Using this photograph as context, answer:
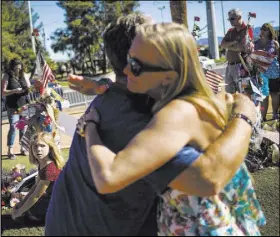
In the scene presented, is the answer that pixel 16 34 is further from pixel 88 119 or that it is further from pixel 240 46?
pixel 88 119

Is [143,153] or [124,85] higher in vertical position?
[124,85]

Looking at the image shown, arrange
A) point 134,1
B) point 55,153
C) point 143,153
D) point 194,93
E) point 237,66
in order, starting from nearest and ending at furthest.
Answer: point 143,153 → point 194,93 → point 55,153 → point 237,66 → point 134,1

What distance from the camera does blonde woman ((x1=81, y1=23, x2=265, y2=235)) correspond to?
4.10ft

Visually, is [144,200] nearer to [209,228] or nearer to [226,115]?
[209,228]

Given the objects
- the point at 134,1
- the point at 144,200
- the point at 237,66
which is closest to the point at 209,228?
the point at 144,200

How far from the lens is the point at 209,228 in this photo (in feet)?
4.64

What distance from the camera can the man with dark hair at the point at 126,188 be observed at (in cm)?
140

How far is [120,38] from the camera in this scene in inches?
58.3

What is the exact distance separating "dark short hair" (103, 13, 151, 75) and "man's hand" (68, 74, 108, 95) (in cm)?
9

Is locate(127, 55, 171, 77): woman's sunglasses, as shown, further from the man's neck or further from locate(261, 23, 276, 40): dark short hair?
locate(261, 23, 276, 40): dark short hair

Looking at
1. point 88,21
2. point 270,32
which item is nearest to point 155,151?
point 270,32

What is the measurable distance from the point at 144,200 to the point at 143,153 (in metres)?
0.32

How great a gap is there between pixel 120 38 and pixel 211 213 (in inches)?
26.8

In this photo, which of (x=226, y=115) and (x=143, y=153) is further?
(x=226, y=115)
